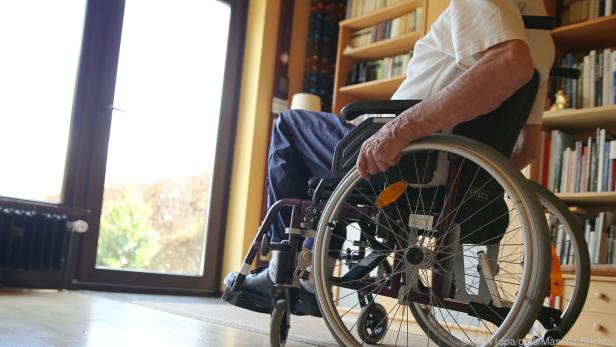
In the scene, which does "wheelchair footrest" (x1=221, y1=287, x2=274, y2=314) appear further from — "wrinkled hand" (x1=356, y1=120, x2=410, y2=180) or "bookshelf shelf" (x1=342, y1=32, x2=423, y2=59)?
"bookshelf shelf" (x1=342, y1=32, x2=423, y2=59)

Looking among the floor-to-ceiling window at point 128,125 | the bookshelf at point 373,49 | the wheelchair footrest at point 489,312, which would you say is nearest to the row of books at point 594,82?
the bookshelf at point 373,49

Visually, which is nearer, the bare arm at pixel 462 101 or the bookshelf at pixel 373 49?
the bare arm at pixel 462 101

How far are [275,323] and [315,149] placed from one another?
0.43 m

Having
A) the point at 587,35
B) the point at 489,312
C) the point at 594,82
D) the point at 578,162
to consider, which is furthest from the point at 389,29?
the point at 489,312

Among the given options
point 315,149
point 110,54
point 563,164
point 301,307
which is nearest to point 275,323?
point 301,307

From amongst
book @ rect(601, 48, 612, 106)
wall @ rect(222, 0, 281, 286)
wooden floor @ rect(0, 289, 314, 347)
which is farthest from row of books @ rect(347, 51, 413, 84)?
wooden floor @ rect(0, 289, 314, 347)

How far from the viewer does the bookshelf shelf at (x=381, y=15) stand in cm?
342

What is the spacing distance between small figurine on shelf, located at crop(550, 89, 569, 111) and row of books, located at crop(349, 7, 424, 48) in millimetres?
895

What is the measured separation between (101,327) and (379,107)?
980 millimetres

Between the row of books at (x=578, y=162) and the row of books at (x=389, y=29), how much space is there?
3.34ft

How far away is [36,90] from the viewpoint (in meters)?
3.03

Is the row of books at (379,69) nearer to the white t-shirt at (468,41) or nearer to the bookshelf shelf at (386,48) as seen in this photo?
the bookshelf shelf at (386,48)

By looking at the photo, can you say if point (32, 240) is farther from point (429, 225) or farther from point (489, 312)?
point (489, 312)

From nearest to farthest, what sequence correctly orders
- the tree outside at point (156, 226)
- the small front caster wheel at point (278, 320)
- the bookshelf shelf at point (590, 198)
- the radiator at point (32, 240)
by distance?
the small front caster wheel at point (278, 320) < the bookshelf shelf at point (590, 198) < the radiator at point (32, 240) < the tree outside at point (156, 226)
